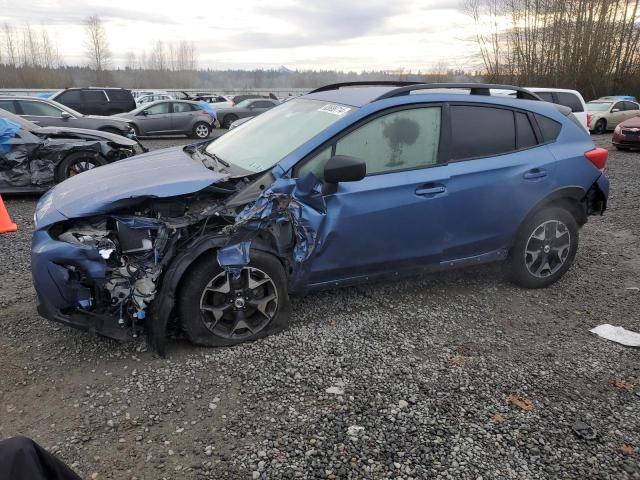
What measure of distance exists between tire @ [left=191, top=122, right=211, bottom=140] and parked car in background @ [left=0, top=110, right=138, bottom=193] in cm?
1130

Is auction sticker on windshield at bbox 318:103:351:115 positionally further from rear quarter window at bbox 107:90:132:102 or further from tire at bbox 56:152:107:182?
rear quarter window at bbox 107:90:132:102

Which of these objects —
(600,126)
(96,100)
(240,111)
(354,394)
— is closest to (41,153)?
(354,394)

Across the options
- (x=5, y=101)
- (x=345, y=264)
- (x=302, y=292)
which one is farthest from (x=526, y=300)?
(x=5, y=101)

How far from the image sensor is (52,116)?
479 inches

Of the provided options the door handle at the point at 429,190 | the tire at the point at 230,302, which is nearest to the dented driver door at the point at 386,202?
the door handle at the point at 429,190

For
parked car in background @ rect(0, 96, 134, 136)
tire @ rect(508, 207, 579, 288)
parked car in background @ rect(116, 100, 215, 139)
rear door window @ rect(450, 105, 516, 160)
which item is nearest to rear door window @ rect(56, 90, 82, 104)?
parked car in background @ rect(116, 100, 215, 139)

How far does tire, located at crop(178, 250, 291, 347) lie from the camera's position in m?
3.23

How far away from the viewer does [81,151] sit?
784 centimetres

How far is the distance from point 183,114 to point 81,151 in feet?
37.8

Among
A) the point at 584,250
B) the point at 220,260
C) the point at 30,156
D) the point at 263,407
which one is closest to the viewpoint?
the point at 263,407

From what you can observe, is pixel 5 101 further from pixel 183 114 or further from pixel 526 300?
pixel 526 300

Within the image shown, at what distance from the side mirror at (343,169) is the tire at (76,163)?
596cm

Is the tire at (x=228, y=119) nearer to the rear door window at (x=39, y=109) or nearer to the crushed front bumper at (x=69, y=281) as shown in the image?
the rear door window at (x=39, y=109)

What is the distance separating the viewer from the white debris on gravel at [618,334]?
365 centimetres
